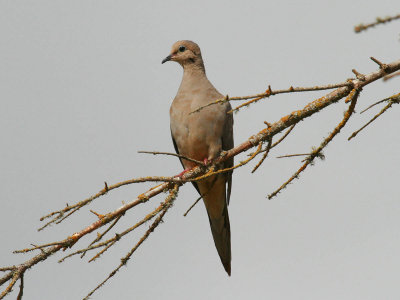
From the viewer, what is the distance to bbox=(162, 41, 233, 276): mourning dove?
6.02 m

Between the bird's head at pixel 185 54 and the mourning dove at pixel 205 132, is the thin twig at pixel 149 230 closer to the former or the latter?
the mourning dove at pixel 205 132

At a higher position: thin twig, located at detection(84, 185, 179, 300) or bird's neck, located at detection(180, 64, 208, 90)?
bird's neck, located at detection(180, 64, 208, 90)

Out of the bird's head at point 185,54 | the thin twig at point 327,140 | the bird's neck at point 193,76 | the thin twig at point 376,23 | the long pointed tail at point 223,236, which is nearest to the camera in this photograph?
the thin twig at point 376,23

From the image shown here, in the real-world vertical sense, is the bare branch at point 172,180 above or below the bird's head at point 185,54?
below

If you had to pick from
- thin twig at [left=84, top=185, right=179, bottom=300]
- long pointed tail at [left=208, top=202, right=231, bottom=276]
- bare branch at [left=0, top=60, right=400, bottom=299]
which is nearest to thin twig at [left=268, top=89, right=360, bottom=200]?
bare branch at [left=0, top=60, right=400, bottom=299]

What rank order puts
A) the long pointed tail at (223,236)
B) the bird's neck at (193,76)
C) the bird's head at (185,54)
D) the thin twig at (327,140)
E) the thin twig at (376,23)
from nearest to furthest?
the thin twig at (376,23) → the thin twig at (327,140) → the long pointed tail at (223,236) → the bird's neck at (193,76) → the bird's head at (185,54)

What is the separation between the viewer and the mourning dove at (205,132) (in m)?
6.02

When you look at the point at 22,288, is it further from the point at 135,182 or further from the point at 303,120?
the point at 303,120

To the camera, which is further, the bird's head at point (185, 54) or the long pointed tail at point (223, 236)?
the bird's head at point (185, 54)

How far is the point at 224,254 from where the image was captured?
6.41 meters

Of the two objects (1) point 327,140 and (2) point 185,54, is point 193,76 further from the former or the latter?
(1) point 327,140

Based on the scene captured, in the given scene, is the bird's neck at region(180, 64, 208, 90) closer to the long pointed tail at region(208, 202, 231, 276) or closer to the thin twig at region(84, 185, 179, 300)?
the long pointed tail at region(208, 202, 231, 276)

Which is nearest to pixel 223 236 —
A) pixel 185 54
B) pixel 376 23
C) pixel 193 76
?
pixel 193 76

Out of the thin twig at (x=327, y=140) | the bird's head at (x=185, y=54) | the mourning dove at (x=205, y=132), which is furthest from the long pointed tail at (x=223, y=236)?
the thin twig at (x=327, y=140)
